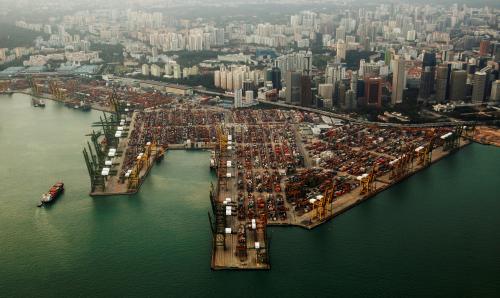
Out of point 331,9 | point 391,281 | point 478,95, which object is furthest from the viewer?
point 331,9

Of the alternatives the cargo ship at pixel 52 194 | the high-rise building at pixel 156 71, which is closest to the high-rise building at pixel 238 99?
the high-rise building at pixel 156 71

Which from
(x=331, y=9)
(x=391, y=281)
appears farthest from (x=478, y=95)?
(x=331, y=9)

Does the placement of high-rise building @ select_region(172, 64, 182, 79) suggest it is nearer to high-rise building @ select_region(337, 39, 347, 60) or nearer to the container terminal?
the container terminal

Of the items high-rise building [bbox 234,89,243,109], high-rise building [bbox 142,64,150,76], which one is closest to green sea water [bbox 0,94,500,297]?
high-rise building [bbox 234,89,243,109]

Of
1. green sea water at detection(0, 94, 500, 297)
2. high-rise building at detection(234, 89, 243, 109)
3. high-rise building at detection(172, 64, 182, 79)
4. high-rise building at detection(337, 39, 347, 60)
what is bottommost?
green sea water at detection(0, 94, 500, 297)

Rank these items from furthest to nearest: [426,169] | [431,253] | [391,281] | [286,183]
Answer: [426,169], [286,183], [431,253], [391,281]

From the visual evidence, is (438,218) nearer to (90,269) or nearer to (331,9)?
(90,269)
